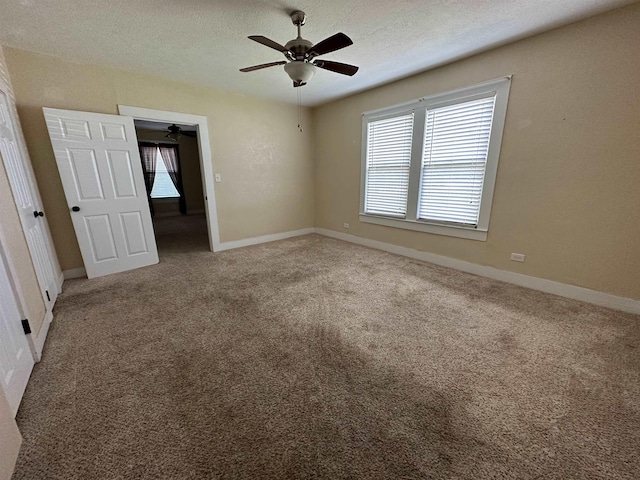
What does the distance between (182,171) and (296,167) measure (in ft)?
17.4

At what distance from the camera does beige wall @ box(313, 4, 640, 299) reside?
219 centimetres

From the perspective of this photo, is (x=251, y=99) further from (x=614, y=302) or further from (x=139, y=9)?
(x=614, y=302)

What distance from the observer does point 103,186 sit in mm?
3182

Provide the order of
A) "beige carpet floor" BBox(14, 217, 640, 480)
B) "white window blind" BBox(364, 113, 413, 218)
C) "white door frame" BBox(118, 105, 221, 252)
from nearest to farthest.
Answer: "beige carpet floor" BBox(14, 217, 640, 480) < "white door frame" BBox(118, 105, 221, 252) < "white window blind" BBox(364, 113, 413, 218)

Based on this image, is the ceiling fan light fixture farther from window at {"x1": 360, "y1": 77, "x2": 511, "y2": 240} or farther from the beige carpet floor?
the beige carpet floor

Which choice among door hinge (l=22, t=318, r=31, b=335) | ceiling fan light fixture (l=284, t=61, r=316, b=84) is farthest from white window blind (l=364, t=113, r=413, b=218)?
door hinge (l=22, t=318, r=31, b=335)

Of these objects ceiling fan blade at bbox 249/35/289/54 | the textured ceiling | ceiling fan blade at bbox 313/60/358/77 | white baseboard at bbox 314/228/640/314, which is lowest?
white baseboard at bbox 314/228/640/314

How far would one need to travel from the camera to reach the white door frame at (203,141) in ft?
11.1

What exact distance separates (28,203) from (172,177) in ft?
20.6

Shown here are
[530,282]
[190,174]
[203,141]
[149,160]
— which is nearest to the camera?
[530,282]

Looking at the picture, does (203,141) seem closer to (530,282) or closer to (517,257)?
(517,257)

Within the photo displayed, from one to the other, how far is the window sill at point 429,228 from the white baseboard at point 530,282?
1.16 feet

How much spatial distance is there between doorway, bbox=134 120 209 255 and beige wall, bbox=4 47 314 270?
8.94 ft

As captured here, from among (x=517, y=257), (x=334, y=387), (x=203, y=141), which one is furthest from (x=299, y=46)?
(x=517, y=257)
